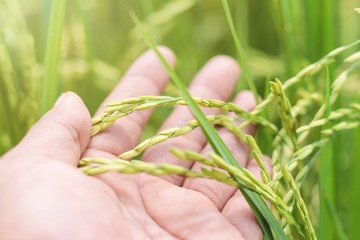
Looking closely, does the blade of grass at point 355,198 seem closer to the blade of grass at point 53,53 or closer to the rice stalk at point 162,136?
the rice stalk at point 162,136

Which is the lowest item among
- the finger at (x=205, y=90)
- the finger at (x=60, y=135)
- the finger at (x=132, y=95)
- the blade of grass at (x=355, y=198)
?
the blade of grass at (x=355, y=198)

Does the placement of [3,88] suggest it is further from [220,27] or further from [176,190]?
[220,27]

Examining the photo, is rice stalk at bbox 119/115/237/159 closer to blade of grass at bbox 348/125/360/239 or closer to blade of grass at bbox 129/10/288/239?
blade of grass at bbox 129/10/288/239

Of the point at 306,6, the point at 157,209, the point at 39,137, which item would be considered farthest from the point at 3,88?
the point at 306,6

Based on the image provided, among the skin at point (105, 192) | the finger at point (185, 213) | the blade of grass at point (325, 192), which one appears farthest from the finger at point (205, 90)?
the blade of grass at point (325, 192)

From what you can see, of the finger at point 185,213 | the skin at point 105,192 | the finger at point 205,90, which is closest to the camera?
the skin at point 105,192

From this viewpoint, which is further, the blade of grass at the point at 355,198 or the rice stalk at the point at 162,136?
the blade of grass at the point at 355,198
